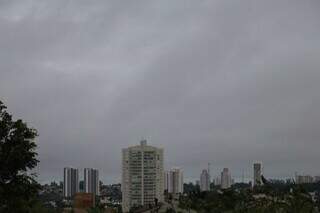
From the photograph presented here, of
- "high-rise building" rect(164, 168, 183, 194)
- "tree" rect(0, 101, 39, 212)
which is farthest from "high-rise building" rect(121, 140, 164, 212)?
"tree" rect(0, 101, 39, 212)

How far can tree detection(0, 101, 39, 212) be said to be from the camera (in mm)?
20312

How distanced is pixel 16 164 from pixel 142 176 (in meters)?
75.6

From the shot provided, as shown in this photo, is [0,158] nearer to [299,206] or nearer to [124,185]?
[299,206]

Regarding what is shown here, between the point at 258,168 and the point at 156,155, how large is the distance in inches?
982

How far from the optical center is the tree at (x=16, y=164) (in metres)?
20.3

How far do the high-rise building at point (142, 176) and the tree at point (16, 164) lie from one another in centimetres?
7297

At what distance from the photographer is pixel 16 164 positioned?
20422 mm

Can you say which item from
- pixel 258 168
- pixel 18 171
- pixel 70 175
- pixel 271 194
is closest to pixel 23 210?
pixel 18 171

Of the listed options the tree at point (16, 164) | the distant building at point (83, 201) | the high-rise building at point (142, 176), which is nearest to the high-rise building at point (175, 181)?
the high-rise building at point (142, 176)

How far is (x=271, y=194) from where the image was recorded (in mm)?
31438

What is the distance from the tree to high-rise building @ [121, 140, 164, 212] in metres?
73.0

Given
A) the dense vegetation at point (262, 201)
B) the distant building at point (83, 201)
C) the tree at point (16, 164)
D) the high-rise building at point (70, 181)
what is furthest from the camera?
the high-rise building at point (70, 181)

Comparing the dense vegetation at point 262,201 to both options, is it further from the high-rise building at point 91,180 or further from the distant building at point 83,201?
the high-rise building at point 91,180

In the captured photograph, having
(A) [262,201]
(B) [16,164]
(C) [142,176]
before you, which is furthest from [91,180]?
(B) [16,164]
